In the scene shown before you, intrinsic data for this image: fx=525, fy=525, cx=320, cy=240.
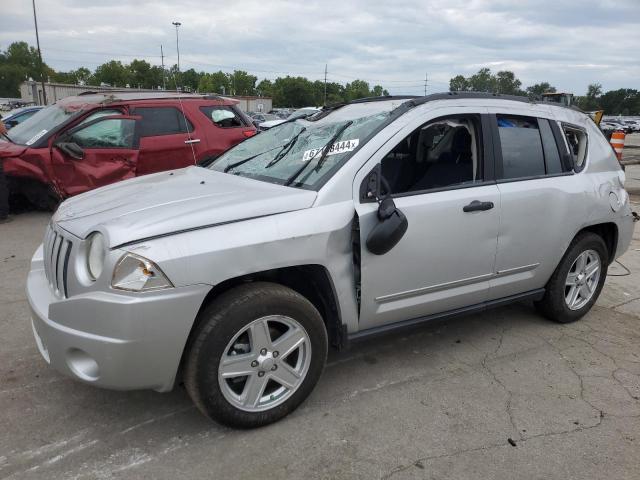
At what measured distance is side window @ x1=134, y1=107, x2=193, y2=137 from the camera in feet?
24.7

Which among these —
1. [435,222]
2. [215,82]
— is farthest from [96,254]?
[215,82]

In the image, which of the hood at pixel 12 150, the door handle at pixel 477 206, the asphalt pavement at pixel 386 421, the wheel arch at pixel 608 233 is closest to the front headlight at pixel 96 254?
the asphalt pavement at pixel 386 421

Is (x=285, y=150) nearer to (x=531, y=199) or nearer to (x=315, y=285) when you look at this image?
(x=315, y=285)

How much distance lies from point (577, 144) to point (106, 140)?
5.96 m

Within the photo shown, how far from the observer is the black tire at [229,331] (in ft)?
8.16

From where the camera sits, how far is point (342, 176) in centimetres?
292

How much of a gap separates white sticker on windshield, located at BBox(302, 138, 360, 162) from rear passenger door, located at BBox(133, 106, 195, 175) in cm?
481

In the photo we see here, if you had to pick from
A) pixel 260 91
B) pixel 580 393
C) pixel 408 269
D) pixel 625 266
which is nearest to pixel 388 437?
pixel 408 269

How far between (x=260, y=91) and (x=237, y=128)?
117m

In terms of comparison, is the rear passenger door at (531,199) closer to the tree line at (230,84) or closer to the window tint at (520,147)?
the window tint at (520,147)

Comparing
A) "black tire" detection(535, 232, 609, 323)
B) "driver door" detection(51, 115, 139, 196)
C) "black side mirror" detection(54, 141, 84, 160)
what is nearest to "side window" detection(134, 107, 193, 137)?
"driver door" detection(51, 115, 139, 196)

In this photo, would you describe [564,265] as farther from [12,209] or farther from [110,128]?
[12,209]

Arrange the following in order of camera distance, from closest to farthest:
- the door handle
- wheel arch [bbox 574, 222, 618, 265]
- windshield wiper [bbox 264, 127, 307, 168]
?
1. the door handle
2. windshield wiper [bbox 264, 127, 307, 168]
3. wheel arch [bbox 574, 222, 618, 265]

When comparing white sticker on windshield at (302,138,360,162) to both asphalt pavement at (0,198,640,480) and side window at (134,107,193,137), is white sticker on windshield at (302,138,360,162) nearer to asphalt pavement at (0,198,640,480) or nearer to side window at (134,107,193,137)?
asphalt pavement at (0,198,640,480)
